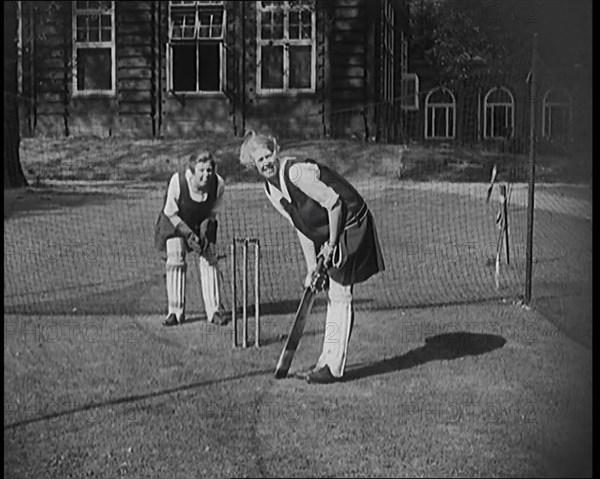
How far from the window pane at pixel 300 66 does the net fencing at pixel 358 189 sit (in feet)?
0.50

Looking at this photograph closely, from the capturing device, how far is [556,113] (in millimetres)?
3449

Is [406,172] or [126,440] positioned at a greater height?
[406,172]

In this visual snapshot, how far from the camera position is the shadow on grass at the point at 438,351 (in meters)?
3.33

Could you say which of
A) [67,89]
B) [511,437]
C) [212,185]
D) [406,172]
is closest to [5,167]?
[67,89]

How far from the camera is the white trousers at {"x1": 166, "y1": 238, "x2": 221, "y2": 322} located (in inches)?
132

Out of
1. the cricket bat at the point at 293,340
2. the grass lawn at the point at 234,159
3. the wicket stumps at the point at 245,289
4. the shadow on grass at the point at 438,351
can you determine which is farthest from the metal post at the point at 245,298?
the shadow on grass at the point at 438,351

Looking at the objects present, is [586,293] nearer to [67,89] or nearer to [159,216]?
[159,216]

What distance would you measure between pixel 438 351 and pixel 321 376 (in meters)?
0.37

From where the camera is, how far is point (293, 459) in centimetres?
326

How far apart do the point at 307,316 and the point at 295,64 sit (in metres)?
0.78

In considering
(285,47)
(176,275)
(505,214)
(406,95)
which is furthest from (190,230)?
(505,214)

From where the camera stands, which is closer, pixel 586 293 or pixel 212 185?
pixel 212 185

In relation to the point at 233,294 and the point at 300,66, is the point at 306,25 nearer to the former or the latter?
the point at 300,66

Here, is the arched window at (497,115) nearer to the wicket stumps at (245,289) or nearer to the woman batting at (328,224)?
the woman batting at (328,224)
